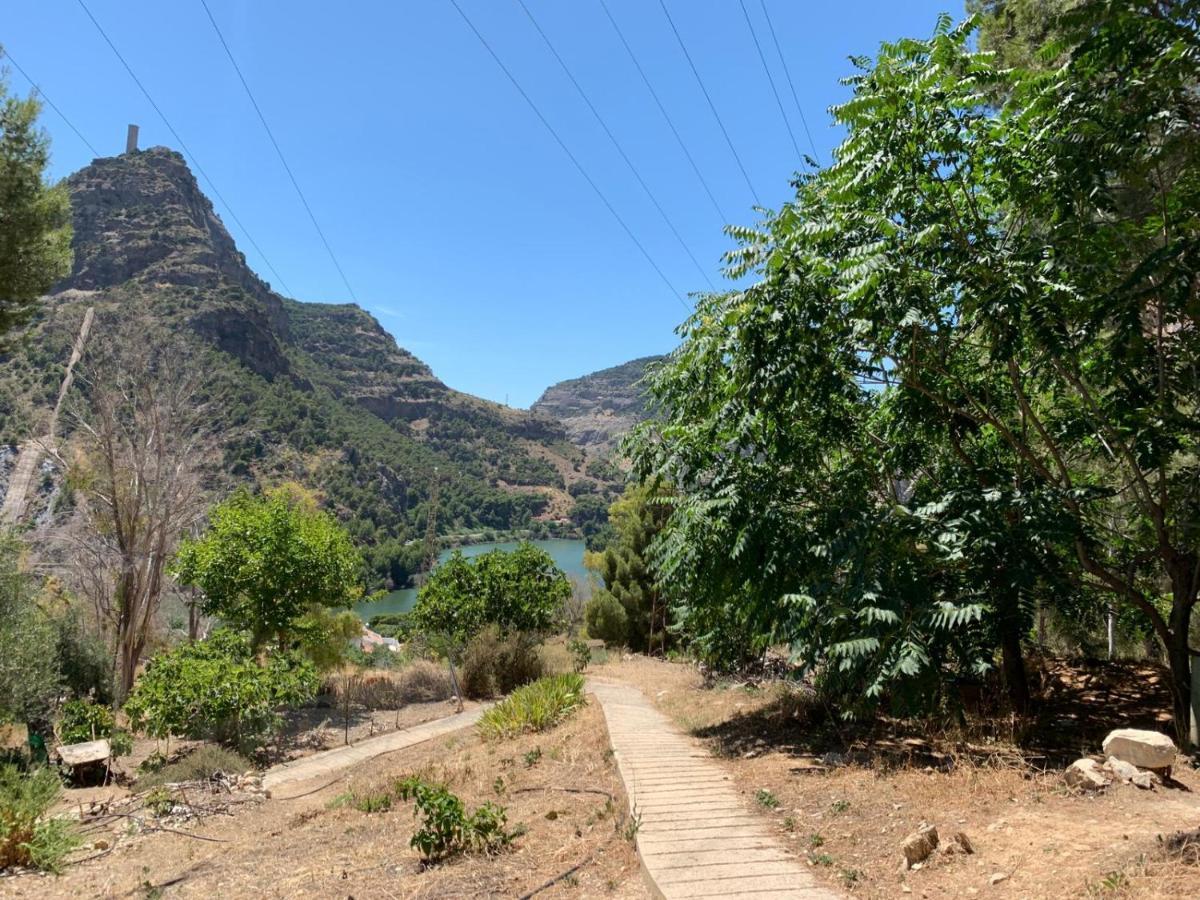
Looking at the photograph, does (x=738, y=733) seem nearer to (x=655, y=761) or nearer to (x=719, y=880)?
(x=655, y=761)

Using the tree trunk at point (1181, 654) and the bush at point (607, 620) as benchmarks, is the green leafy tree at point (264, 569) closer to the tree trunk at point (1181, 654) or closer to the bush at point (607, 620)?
the bush at point (607, 620)

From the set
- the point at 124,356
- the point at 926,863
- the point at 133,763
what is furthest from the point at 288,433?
the point at 926,863

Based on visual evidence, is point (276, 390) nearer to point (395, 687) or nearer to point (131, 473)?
point (131, 473)

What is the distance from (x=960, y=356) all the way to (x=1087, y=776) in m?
4.55

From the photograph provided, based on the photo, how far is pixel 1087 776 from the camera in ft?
17.6

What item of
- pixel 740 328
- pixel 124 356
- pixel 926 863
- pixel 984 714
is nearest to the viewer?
pixel 926 863

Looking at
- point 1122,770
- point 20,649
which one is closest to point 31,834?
point 20,649

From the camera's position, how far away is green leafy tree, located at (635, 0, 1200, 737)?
5.81 m

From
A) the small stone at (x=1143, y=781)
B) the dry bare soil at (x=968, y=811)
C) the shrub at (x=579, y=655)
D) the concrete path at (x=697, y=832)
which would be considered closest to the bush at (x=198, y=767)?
the concrete path at (x=697, y=832)

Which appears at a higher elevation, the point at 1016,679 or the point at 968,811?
the point at 1016,679

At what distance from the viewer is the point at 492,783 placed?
800cm

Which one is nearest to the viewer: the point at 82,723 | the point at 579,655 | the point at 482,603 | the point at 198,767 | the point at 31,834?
the point at 31,834

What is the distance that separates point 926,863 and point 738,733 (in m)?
4.65

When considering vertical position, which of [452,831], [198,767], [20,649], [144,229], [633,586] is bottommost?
[198,767]
